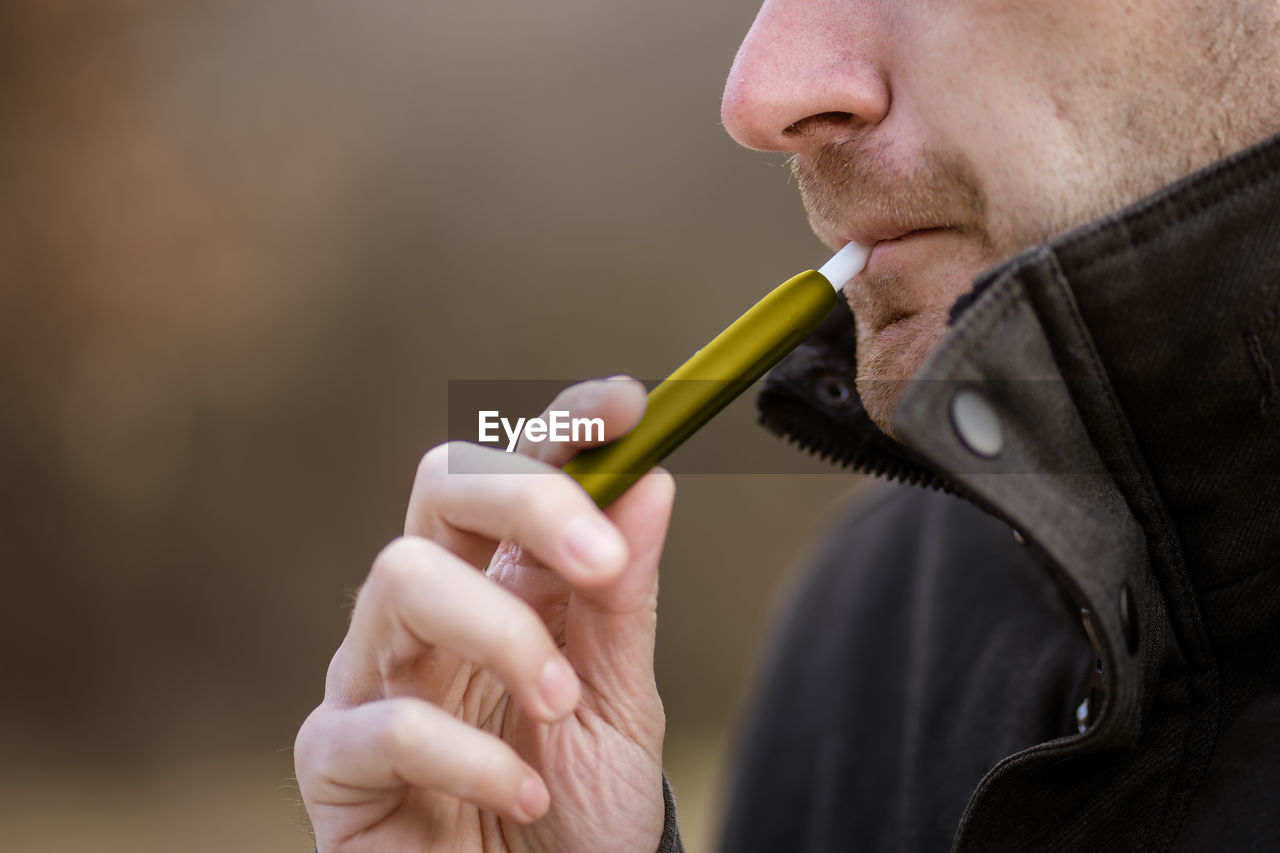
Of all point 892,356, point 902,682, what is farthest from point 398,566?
point 902,682

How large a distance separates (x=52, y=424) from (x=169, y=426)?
39 centimetres

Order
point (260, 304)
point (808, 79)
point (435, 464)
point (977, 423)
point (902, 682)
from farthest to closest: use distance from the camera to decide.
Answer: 1. point (260, 304)
2. point (902, 682)
3. point (808, 79)
4. point (435, 464)
5. point (977, 423)

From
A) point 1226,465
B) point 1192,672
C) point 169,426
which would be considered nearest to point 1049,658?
point 1192,672

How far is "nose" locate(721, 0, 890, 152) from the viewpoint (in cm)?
96

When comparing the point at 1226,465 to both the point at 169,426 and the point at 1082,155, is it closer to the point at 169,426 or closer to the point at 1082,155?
the point at 1082,155

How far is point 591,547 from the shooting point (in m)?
0.72

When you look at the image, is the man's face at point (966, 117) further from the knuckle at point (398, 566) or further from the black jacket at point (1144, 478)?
the knuckle at point (398, 566)

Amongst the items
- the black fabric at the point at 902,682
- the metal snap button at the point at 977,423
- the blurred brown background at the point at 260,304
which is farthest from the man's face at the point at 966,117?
the blurred brown background at the point at 260,304

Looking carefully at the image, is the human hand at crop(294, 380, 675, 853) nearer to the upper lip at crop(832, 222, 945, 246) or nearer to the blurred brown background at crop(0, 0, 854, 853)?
the upper lip at crop(832, 222, 945, 246)

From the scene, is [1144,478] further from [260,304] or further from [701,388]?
[260,304]

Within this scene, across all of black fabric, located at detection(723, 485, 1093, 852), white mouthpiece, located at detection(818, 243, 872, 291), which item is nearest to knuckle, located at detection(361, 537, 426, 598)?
white mouthpiece, located at detection(818, 243, 872, 291)

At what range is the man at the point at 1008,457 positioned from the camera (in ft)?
2.41

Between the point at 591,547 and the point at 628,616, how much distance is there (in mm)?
198

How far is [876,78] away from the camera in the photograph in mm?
960
